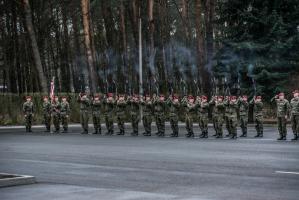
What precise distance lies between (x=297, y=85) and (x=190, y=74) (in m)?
18.0

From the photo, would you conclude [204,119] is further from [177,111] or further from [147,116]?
[147,116]

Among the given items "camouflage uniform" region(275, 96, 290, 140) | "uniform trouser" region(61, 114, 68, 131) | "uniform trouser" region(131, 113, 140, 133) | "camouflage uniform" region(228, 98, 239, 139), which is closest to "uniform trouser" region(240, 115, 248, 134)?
"camouflage uniform" region(228, 98, 239, 139)

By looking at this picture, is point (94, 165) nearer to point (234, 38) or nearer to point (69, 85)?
point (234, 38)

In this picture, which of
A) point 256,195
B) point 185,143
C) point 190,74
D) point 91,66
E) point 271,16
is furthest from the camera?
point 190,74

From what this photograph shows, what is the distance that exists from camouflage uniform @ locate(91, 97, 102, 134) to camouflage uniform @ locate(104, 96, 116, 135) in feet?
1.07

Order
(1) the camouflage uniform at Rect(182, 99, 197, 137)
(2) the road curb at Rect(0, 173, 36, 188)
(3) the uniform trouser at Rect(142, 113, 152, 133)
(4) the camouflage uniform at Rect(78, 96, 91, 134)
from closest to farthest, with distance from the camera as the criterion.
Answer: (2) the road curb at Rect(0, 173, 36, 188) → (1) the camouflage uniform at Rect(182, 99, 197, 137) → (3) the uniform trouser at Rect(142, 113, 152, 133) → (4) the camouflage uniform at Rect(78, 96, 91, 134)

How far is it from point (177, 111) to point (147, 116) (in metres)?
1.32

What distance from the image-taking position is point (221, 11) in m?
39.4

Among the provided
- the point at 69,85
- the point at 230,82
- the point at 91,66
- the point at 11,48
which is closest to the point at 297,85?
the point at 230,82

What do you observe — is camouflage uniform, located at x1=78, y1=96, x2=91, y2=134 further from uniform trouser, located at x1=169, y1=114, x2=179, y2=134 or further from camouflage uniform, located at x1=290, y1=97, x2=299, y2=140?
camouflage uniform, located at x1=290, y1=97, x2=299, y2=140

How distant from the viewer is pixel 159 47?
5881 cm

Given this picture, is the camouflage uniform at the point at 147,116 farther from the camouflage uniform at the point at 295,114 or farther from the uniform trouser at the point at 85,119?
the camouflage uniform at the point at 295,114

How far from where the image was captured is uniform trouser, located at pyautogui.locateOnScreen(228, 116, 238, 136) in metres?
27.7

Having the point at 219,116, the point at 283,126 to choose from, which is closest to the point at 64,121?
the point at 219,116
